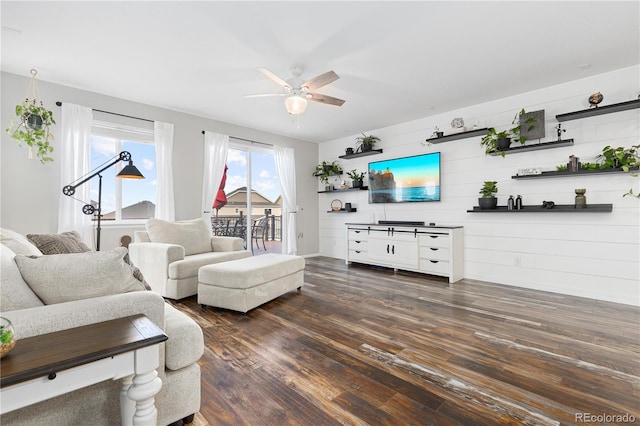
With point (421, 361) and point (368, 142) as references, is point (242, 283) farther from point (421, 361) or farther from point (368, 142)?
point (368, 142)

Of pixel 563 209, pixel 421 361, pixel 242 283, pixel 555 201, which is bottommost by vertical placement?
pixel 421 361

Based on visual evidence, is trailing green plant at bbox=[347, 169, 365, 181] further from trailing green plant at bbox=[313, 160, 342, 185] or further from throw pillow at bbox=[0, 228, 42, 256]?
throw pillow at bbox=[0, 228, 42, 256]

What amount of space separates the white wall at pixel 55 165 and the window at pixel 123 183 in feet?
0.92

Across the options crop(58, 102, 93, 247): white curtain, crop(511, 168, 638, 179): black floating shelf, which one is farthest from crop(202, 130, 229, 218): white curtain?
crop(511, 168, 638, 179): black floating shelf

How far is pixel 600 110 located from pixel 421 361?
346cm

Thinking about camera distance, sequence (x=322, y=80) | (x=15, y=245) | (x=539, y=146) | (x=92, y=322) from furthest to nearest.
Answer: (x=539, y=146) < (x=322, y=80) < (x=15, y=245) < (x=92, y=322)

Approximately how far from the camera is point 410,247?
4648mm

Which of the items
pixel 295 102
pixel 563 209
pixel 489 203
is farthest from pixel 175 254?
pixel 563 209

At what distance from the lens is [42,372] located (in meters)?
0.79

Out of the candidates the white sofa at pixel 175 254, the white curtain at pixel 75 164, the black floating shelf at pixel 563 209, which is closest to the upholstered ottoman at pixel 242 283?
the white sofa at pixel 175 254

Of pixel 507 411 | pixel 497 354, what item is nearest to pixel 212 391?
pixel 507 411

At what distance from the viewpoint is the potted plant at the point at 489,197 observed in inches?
161

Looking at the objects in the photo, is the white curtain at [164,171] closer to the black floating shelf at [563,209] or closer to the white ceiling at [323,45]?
the white ceiling at [323,45]

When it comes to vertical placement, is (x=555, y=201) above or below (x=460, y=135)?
below
